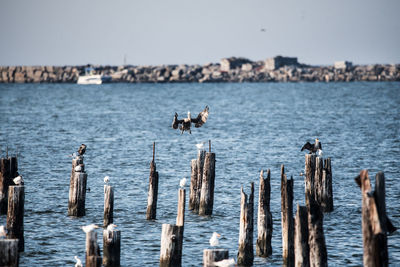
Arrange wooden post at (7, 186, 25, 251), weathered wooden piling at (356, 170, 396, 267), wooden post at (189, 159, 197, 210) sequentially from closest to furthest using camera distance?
weathered wooden piling at (356, 170, 396, 267) < wooden post at (7, 186, 25, 251) < wooden post at (189, 159, 197, 210)

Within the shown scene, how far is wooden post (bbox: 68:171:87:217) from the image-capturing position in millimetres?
21219

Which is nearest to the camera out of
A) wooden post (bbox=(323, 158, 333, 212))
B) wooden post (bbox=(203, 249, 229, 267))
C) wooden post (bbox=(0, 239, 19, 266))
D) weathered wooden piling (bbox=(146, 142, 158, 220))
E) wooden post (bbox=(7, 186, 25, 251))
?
wooden post (bbox=(203, 249, 229, 267))

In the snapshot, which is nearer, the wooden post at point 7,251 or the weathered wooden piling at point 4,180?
the wooden post at point 7,251

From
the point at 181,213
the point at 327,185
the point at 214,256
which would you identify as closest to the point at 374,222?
the point at 214,256

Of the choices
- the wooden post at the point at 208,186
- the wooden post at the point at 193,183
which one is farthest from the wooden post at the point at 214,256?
the wooden post at the point at 193,183

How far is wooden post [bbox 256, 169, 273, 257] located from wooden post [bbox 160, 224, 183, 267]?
229 centimetres

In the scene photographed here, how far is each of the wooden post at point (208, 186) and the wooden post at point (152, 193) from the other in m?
1.43

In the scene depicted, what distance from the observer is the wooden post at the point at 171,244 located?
49.4ft

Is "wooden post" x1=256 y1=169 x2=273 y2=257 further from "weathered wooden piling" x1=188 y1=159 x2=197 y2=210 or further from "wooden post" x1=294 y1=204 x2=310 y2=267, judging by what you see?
"weathered wooden piling" x1=188 y1=159 x2=197 y2=210

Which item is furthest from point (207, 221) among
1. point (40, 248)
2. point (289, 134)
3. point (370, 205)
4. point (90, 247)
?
point (289, 134)

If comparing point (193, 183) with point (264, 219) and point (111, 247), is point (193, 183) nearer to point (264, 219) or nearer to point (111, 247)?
point (264, 219)

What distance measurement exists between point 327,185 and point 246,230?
22.6 ft

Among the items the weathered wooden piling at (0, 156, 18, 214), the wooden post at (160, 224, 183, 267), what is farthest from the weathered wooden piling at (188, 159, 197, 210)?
the wooden post at (160, 224, 183, 267)

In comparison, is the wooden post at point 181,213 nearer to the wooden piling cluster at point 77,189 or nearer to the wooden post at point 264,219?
the wooden post at point 264,219
